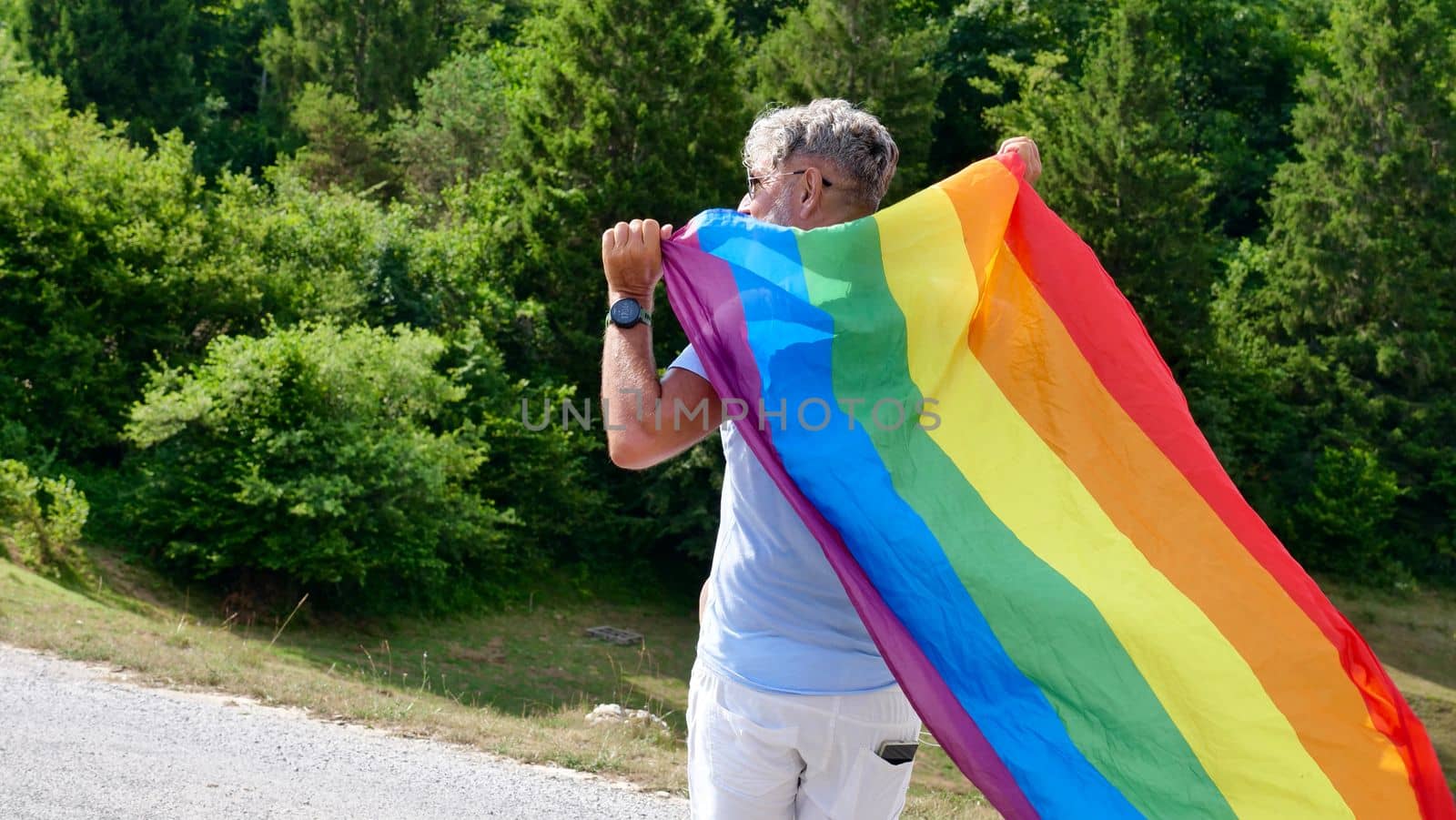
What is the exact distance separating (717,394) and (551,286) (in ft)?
74.0

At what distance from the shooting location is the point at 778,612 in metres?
2.79

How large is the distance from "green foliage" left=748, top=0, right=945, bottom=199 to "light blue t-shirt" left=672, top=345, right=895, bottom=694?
81.6 feet

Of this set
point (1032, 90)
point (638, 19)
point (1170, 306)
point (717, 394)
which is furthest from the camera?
point (1032, 90)

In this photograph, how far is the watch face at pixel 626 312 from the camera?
2889 mm

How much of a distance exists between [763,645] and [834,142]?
3.70 feet

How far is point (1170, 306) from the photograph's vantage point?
94.8 ft

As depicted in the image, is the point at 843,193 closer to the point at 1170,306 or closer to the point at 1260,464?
the point at 1170,306

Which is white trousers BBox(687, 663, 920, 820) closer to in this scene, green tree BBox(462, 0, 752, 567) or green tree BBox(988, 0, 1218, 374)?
green tree BBox(462, 0, 752, 567)

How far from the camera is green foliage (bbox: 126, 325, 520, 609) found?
17312 millimetres

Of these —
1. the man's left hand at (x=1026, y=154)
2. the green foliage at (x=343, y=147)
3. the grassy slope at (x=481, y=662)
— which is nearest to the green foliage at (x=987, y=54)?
the green foliage at (x=343, y=147)

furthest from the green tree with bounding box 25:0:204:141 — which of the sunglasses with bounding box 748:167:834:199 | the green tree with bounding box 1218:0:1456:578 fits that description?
the sunglasses with bounding box 748:167:834:199

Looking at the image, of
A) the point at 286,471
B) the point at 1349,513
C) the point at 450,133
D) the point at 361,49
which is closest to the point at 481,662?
the point at 286,471

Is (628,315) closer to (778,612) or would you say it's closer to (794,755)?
(778,612)

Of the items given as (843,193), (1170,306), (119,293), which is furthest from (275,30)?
(843,193)
